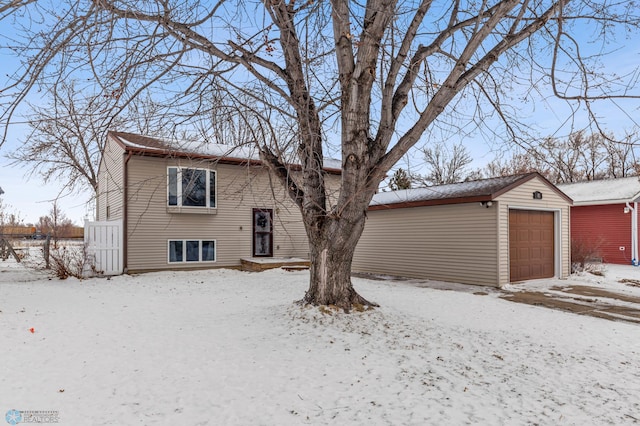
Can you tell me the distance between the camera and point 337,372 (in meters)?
3.90

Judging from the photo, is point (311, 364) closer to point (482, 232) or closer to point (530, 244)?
point (482, 232)

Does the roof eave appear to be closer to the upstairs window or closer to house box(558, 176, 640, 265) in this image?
the upstairs window

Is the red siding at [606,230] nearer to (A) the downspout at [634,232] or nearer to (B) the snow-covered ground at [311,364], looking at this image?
(A) the downspout at [634,232]

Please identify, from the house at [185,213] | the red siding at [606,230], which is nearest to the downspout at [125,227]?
the house at [185,213]

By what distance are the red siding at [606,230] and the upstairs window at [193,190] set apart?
14.1 metres

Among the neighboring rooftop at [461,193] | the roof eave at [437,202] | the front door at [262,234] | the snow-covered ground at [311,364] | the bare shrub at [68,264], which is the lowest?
the snow-covered ground at [311,364]

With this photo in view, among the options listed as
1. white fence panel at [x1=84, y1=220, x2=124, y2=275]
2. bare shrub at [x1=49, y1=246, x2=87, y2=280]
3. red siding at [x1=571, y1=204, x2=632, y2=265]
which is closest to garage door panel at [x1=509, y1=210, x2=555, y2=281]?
red siding at [x1=571, y1=204, x2=632, y2=265]

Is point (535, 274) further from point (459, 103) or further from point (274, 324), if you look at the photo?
point (274, 324)

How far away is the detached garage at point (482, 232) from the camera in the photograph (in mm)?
9766

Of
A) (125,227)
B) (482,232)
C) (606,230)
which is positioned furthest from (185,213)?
(606,230)

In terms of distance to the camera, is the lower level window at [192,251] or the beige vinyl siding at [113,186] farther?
the lower level window at [192,251]

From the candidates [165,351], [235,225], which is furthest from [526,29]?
[235,225]

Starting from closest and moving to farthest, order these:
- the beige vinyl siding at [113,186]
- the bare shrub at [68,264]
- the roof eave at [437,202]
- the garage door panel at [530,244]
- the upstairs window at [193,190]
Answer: the roof eave at [437,202] < the garage door panel at [530,244] < the bare shrub at [68,264] < the beige vinyl siding at [113,186] < the upstairs window at [193,190]

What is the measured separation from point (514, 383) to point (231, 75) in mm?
5763
